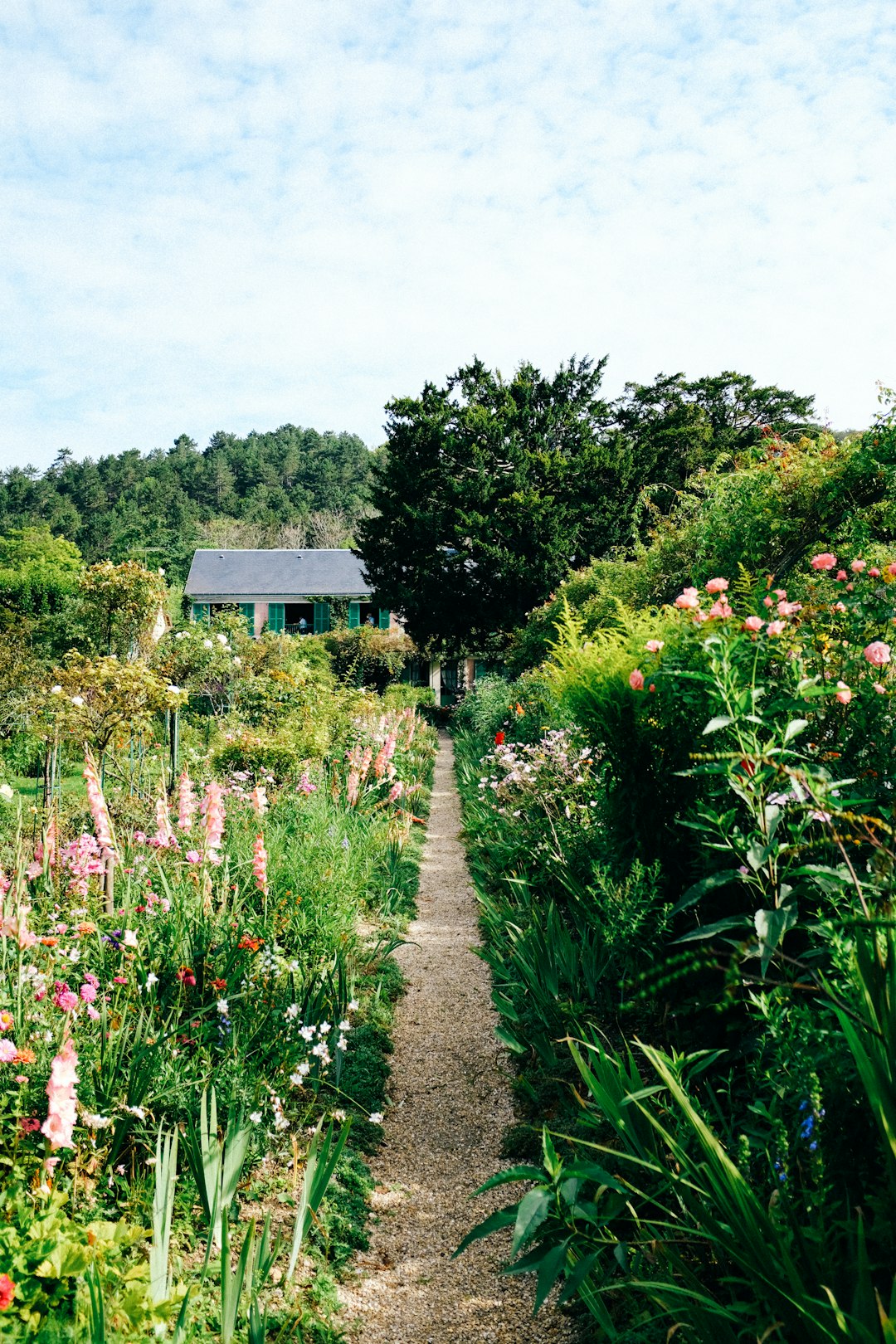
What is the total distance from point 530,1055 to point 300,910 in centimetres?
128

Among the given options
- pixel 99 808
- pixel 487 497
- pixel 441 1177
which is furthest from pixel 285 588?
pixel 441 1177

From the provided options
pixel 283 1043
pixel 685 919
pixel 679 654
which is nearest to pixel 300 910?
pixel 283 1043

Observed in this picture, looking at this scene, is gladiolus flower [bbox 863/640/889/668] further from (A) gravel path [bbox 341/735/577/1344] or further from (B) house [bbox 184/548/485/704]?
(B) house [bbox 184/548/485/704]

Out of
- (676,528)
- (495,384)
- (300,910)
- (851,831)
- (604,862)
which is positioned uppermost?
(495,384)

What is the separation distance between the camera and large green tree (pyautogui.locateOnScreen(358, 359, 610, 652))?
65.7ft

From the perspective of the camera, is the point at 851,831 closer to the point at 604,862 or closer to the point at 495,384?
the point at 604,862

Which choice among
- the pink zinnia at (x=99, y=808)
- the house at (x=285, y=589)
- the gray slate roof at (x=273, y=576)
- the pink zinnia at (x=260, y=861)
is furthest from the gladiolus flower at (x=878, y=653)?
the gray slate roof at (x=273, y=576)

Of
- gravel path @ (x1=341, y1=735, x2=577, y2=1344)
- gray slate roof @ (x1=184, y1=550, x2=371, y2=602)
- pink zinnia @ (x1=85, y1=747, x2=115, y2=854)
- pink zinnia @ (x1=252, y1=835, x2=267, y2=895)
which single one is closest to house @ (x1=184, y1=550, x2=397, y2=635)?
gray slate roof @ (x1=184, y1=550, x2=371, y2=602)

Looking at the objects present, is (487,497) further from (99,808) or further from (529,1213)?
(529,1213)

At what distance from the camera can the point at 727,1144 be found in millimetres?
2160

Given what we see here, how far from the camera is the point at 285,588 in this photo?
31.5m

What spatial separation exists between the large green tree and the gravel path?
1559 centimetres

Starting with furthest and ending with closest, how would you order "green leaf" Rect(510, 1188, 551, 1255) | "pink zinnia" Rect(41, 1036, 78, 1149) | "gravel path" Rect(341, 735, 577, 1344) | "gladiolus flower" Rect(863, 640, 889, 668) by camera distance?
"gladiolus flower" Rect(863, 640, 889, 668) → "gravel path" Rect(341, 735, 577, 1344) → "pink zinnia" Rect(41, 1036, 78, 1149) → "green leaf" Rect(510, 1188, 551, 1255)

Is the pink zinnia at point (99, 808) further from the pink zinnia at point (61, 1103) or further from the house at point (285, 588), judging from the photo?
the house at point (285, 588)
